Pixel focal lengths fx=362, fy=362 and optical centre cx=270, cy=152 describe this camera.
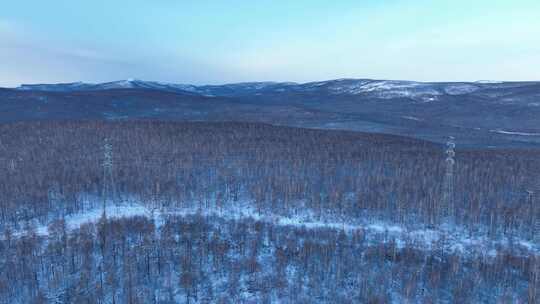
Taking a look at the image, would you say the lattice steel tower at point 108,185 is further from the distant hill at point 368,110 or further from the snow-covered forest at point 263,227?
the distant hill at point 368,110

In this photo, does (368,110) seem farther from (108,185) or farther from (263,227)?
(263,227)

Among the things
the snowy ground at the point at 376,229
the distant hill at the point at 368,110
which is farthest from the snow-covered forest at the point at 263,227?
the distant hill at the point at 368,110

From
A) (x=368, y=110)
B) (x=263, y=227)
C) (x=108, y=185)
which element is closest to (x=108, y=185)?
(x=108, y=185)

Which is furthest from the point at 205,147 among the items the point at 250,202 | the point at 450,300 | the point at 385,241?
the point at 450,300

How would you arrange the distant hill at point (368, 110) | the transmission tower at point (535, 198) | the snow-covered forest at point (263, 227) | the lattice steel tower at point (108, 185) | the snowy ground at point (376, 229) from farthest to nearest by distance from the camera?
the distant hill at point (368, 110)
the lattice steel tower at point (108, 185)
the transmission tower at point (535, 198)
the snowy ground at point (376, 229)
the snow-covered forest at point (263, 227)

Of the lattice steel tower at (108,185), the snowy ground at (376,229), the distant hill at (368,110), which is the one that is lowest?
the snowy ground at (376,229)

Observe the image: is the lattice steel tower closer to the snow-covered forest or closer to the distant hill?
the snow-covered forest

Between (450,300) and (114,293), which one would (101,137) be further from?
(450,300)

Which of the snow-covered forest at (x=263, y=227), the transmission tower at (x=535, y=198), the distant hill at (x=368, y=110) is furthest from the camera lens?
the distant hill at (x=368, y=110)
